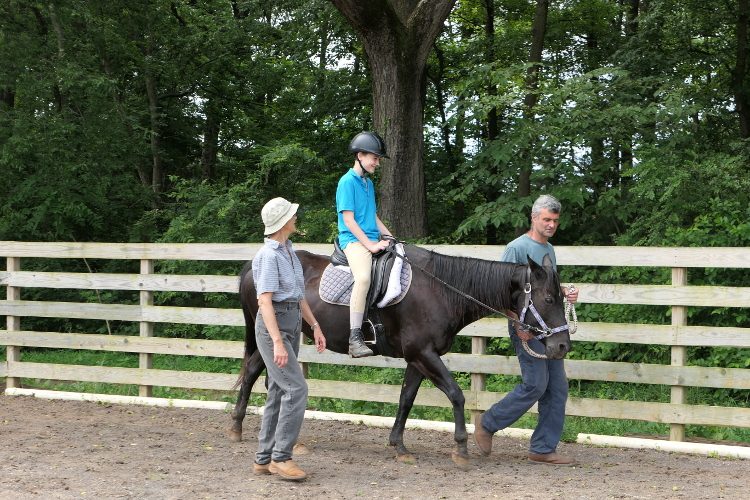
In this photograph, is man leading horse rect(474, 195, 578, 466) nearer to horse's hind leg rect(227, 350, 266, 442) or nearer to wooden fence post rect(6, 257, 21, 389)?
horse's hind leg rect(227, 350, 266, 442)

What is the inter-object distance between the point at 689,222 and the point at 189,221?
21.6 ft

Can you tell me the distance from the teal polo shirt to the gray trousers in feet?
3.62

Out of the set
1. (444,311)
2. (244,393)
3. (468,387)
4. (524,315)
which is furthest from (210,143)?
(524,315)

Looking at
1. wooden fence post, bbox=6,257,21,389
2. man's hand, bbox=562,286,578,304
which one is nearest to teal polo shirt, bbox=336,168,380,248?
man's hand, bbox=562,286,578,304

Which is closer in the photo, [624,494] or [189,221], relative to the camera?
[624,494]

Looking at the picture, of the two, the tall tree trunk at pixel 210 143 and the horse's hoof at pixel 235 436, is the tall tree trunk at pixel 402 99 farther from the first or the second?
the tall tree trunk at pixel 210 143

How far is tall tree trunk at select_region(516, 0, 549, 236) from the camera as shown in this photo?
989 cm

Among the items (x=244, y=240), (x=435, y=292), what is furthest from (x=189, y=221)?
(x=435, y=292)

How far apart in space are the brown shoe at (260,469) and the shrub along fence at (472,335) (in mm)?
2120

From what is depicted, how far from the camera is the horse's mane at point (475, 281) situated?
521 cm

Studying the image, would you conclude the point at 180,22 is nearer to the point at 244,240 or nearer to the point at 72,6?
the point at 72,6

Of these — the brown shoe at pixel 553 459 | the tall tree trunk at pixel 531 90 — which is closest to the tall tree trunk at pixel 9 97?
the tall tree trunk at pixel 531 90

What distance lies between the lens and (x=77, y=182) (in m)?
11.4

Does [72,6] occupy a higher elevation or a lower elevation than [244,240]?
A: higher
